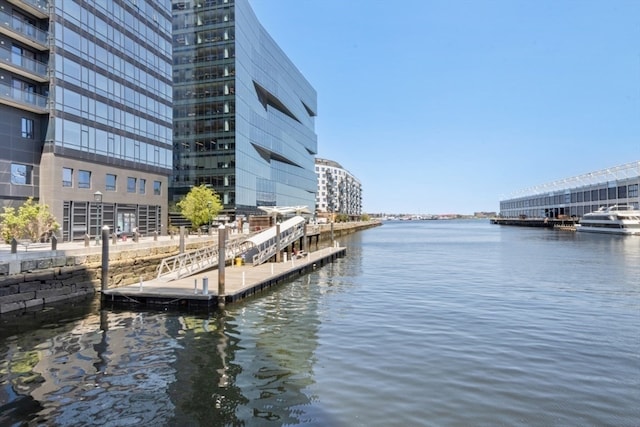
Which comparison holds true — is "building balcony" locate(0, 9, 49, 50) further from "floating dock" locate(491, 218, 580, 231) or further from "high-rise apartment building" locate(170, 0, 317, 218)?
"floating dock" locate(491, 218, 580, 231)

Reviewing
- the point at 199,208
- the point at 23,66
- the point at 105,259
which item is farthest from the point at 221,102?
the point at 105,259

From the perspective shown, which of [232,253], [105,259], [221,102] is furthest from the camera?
[221,102]

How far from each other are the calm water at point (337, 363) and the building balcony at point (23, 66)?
79.6 feet

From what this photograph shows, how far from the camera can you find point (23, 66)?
37812 millimetres

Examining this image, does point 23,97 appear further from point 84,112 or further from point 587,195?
point 587,195

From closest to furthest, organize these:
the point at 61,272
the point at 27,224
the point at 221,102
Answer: the point at 61,272
the point at 27,224
the point at 221,102

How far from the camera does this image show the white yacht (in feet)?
329

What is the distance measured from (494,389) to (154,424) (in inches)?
318

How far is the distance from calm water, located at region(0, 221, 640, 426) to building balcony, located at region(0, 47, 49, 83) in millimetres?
24269

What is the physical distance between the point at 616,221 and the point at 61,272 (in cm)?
11243

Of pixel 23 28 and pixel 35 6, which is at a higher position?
pixel 35 6

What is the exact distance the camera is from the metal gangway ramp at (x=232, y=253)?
29100 mm

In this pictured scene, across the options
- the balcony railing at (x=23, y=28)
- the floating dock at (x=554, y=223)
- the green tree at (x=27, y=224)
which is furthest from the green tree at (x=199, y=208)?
the floating dock at (x=554, y=223)

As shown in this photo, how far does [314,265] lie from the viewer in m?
42.0
